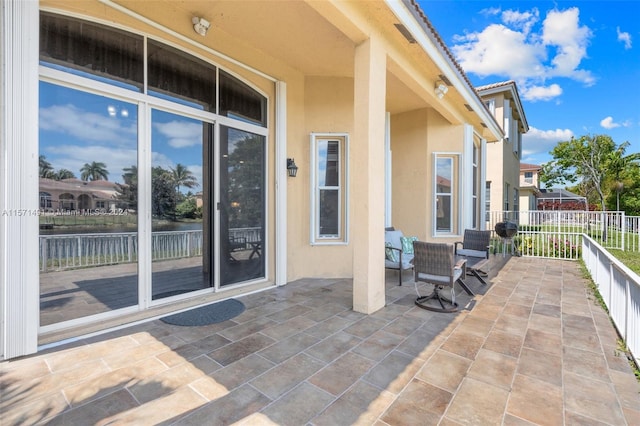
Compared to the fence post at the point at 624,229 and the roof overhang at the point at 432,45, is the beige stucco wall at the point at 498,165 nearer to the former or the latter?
the fence post at the point at 624,229

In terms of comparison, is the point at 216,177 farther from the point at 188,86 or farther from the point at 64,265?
the point at 64,265

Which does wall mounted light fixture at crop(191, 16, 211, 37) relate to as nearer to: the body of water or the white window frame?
the body of water

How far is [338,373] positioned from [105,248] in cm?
299

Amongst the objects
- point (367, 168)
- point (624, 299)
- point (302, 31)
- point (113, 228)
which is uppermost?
point (302, 31)

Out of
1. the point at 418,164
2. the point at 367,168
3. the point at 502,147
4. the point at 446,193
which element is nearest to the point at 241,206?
the point at 367,168

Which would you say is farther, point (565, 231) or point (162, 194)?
point (565, 231)

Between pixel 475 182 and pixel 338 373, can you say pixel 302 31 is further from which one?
pixel 475 182

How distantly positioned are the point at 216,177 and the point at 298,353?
2698 mm

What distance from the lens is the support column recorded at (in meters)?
3.59

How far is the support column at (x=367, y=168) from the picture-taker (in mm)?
3590

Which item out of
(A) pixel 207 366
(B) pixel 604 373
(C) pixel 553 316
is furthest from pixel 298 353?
(C) pixel 553 316

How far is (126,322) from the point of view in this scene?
10.8 ft

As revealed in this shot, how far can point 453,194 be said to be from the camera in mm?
7145

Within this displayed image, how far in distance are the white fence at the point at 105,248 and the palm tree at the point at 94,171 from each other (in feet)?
2.15
